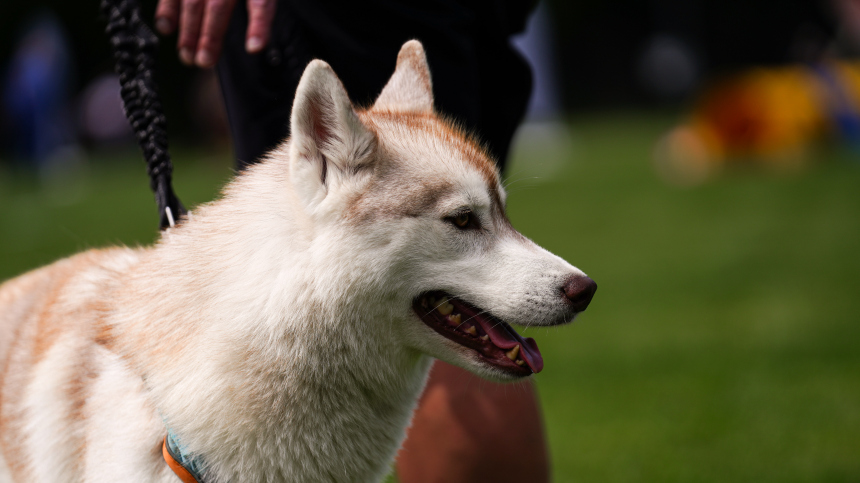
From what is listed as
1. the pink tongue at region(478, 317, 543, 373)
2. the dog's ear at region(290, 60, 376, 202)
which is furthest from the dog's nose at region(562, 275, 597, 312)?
the dog's ear at region(290, 60, 376, 202)

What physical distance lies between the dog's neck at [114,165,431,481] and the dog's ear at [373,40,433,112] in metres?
0.66

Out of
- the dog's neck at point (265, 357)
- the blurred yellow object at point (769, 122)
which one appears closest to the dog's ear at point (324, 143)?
the dog's neck at point (265, 357)

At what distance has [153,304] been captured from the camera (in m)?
2.15

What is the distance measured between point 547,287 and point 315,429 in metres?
0.69

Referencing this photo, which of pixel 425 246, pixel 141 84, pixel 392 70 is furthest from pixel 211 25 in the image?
pixel 425 246

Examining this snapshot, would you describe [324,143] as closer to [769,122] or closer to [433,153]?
[433,153]

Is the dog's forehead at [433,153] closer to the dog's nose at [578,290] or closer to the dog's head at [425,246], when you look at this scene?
the dog's head at [425,246]

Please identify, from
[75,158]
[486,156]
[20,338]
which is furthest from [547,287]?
[75,158]

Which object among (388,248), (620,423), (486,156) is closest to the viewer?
(388,248)

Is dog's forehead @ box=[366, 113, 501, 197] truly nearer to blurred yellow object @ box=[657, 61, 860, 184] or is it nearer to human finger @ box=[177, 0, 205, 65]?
human finger @ box=[177, 0, 205, 65]

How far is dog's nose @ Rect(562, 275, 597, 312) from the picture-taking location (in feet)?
6.93

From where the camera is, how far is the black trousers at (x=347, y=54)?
2566 mm

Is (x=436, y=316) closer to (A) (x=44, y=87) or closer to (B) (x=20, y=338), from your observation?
(B) (x=20, y=338)

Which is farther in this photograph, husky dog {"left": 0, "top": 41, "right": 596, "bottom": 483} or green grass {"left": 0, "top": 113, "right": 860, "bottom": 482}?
green grass {"left": 0, "top": 113, "right": 860, "bottom": 482}
